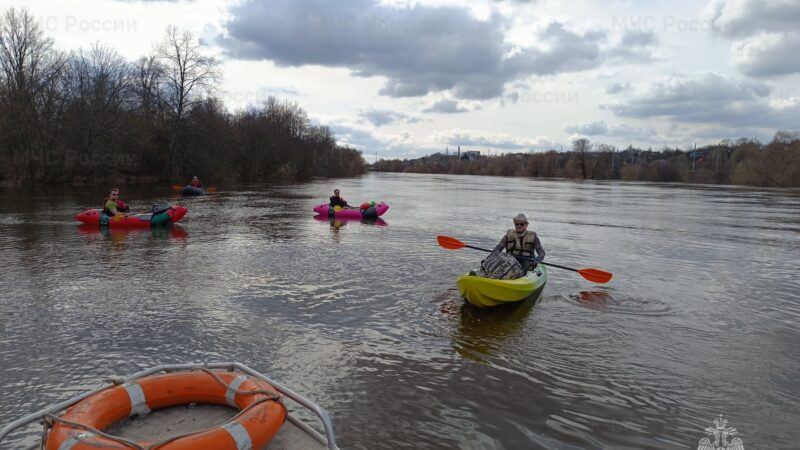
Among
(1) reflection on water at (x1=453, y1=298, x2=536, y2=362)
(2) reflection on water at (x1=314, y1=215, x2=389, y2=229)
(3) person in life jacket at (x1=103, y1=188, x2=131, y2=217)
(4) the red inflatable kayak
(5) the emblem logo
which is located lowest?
(5) the emblem logo

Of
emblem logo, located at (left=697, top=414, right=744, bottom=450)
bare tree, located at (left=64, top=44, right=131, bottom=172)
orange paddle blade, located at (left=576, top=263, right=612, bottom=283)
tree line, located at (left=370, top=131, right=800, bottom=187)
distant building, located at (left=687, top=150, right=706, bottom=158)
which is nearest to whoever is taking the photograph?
emblem logo, located at (left=697, top=414, right=744, bottom=450)

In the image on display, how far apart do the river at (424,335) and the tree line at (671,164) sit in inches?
2712

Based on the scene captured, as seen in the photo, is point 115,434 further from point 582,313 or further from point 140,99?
point 140,99

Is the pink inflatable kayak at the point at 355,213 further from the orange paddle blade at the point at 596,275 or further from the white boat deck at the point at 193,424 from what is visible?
the white boat deck at the point at 193,424

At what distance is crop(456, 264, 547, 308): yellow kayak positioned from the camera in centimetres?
798

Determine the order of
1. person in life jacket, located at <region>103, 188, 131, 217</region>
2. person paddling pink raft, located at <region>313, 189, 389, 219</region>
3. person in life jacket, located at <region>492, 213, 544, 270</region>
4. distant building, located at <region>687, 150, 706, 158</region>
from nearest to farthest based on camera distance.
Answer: person in life jacket, located at <region>492, 213, 544, 270</region> → person in life jacket, located at <region>103, 188, 131, 217</region> → person paddling pink raft, located at <region>313, 189, 389, 219</region> → distant building, located at <region>687, 150, 706, 158</region>

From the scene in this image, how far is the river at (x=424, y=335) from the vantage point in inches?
196

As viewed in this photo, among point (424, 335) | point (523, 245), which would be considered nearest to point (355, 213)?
point (523, 245)

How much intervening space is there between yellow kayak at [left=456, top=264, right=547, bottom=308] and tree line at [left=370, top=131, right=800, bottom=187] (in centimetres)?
7736

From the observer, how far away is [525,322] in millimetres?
7922

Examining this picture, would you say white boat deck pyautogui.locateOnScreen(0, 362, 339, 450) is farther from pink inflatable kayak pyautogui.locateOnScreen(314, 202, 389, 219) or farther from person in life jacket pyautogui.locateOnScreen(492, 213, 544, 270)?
pink inflatable kayak pyautogui.locateOnScreen(314, 202, 389, 219)

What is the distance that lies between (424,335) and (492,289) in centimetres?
150

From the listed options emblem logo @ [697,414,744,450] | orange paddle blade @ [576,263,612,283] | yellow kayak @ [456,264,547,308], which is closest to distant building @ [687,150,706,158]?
orange paddle blade @ [576,263,612,283]

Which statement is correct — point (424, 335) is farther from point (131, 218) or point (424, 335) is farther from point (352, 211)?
point (352, 211)
